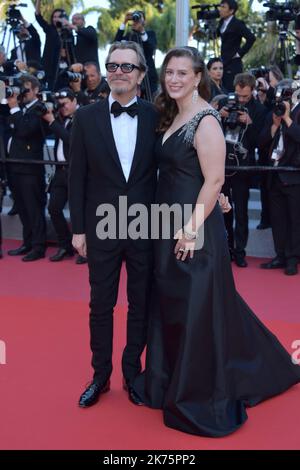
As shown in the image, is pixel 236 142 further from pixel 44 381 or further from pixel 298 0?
pixel 298 0

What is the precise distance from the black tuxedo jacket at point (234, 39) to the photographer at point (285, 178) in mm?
2334

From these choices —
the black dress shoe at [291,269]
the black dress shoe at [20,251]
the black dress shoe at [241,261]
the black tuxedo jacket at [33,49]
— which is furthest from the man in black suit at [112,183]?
the black tuxedo jacket at [33,49]

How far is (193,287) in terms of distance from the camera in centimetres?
278

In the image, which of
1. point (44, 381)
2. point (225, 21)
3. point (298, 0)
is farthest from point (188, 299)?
point (298, 0)

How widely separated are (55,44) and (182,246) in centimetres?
663

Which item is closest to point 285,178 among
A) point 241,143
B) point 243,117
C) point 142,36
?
point 241,143

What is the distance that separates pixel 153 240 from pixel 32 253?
3.32 meters

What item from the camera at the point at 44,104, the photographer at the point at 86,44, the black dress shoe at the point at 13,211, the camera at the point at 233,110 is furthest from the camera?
the photographer at the point at 86,44

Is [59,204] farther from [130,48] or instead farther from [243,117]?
[130,48]

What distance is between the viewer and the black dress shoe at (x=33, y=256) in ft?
19.8

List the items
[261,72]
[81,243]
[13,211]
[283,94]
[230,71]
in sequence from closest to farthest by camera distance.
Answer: [81,243] → [283,94] → [261,72] → [13,211] → [230,71]

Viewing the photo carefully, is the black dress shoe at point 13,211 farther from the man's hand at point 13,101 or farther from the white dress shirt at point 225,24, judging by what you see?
the white dress shirt at point 225,24

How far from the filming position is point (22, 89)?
19.7ft

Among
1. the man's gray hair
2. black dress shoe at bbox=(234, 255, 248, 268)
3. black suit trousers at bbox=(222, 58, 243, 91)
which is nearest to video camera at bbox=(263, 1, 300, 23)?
black suit trousers at bbox=(222, 58, 243, 91)
